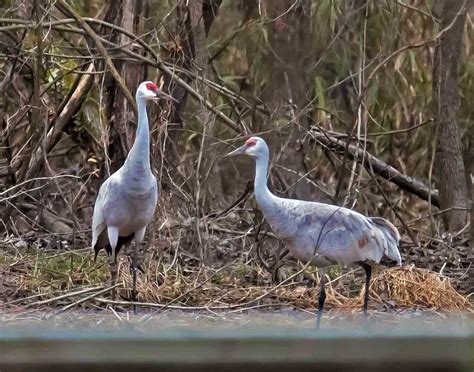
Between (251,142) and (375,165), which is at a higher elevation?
(251,142)

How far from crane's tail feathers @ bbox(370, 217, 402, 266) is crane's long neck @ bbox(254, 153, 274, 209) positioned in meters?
0.77

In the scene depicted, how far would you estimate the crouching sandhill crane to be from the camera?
22.5 feet

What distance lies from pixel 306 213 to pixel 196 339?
491cm


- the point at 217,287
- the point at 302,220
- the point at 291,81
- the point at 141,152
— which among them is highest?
the point at 291,81

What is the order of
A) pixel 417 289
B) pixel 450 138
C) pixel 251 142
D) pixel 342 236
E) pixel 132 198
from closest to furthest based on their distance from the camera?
pixel 342 236
pixel 251 142
pixel 132 198
pixel 417 289
pixel 450 138

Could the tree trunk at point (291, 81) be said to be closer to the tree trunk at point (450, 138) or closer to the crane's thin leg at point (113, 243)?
the crane's thin leg at point (113, 243)

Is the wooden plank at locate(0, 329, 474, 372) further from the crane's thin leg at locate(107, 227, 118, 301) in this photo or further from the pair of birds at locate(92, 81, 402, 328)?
the crane's thin leg at locate(107, 227, 118, 301)

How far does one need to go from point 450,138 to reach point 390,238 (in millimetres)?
3069

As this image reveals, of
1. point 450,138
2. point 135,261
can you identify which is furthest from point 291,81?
point 450,138

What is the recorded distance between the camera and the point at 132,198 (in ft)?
24.3

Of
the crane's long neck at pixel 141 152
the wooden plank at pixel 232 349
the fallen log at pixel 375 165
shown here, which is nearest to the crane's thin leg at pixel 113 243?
the crane's long neck at pixel 141 152

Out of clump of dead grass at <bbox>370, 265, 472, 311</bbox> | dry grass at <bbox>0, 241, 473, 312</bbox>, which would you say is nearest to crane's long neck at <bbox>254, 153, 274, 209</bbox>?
dry grass at <bbox>0, 241, 473, 312</bbox>

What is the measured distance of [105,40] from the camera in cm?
859

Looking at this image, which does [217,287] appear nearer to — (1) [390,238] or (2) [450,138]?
(1) [390,238]
